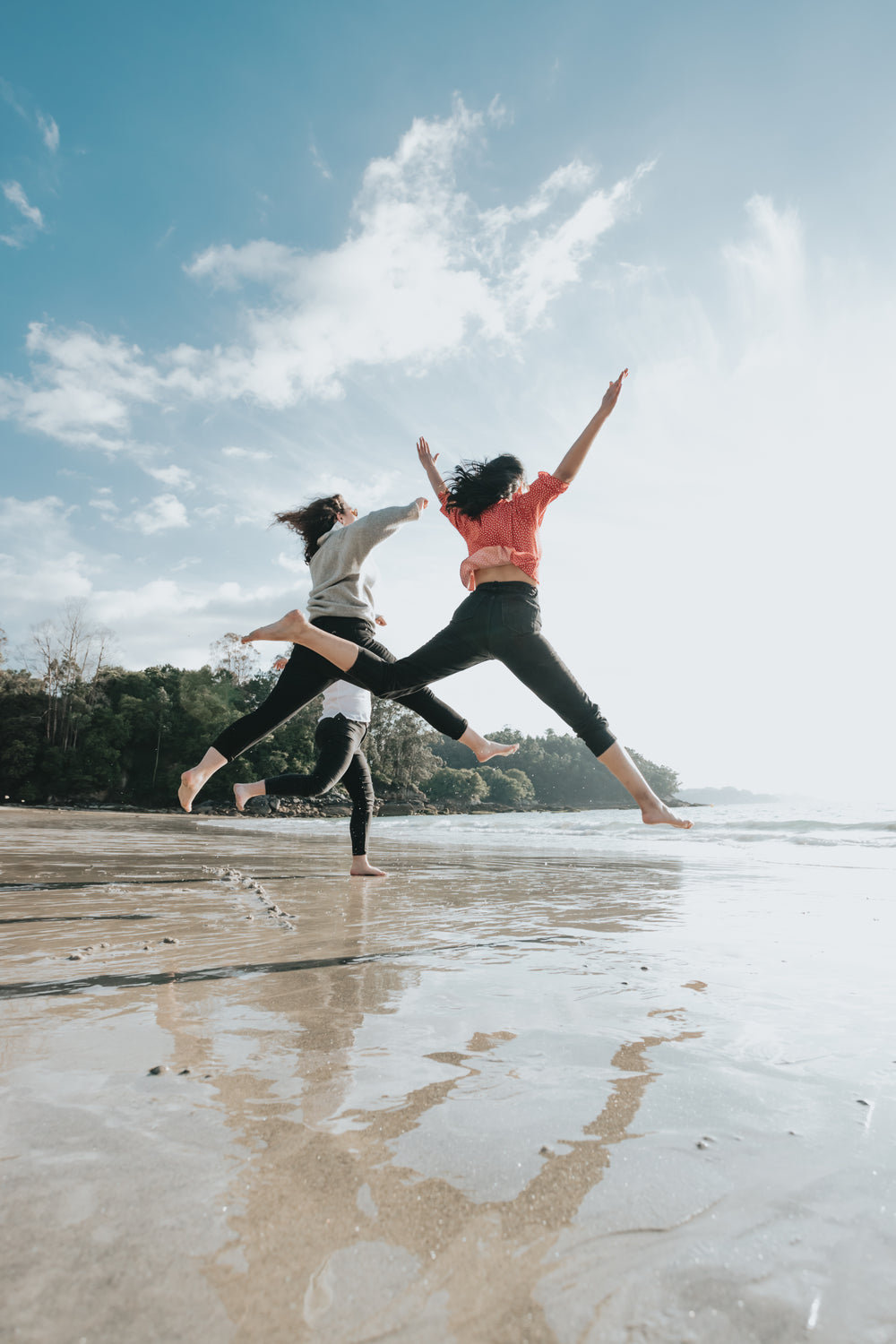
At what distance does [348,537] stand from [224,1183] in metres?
3.56

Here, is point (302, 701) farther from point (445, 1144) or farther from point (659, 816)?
point (445, 1144)

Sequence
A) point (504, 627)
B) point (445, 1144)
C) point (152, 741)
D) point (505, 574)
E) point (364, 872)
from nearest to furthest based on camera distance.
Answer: point (445, 1144) → point (504, 627) → point (505, 574) → point (364, 872) → point (152, 741)

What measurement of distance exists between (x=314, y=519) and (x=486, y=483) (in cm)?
153

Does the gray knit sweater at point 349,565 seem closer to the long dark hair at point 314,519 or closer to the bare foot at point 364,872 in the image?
the long dark hair at point 314,519

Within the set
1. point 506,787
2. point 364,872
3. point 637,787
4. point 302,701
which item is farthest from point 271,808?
point 506,787

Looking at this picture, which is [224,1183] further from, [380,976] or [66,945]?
[66,945]

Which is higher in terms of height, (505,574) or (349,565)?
(349,565)

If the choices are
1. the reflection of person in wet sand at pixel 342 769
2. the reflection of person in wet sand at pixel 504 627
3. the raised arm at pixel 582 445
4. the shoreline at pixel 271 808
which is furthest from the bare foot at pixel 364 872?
the shoreline at pixel 271 808

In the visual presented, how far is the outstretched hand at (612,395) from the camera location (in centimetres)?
357

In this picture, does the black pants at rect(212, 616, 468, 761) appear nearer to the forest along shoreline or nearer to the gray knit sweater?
the gray knit sweater

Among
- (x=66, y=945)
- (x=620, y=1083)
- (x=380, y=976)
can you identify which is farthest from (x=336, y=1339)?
(x=66, y=945)

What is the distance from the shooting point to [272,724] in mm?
4152

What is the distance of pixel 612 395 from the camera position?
11.8 ft

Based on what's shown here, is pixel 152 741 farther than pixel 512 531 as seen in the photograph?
Yes
